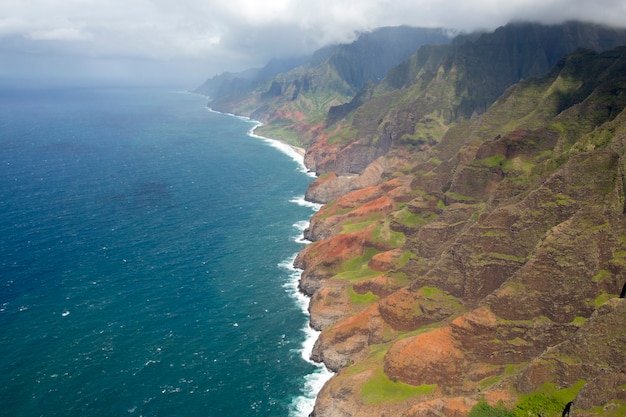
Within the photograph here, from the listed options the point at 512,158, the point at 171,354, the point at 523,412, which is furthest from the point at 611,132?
the point at 171,354

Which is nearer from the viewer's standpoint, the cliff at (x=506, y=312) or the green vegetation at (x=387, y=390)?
the cliff at (x=506, y=312)

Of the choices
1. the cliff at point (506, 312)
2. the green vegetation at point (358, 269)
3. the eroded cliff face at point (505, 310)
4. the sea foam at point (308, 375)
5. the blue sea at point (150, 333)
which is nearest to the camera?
the cliff at point (506, 312)

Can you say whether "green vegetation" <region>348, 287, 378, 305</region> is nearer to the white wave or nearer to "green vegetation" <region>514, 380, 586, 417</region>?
the white wave

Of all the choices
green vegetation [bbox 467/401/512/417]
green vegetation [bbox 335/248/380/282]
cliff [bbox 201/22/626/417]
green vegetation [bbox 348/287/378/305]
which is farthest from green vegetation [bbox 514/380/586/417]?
green vegetation [bbox 335/248/380/282]

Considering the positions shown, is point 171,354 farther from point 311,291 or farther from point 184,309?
point 311,291

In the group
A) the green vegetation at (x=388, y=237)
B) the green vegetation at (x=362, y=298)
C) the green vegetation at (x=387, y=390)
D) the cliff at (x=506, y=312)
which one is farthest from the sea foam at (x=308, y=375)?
the green vegetation at (x=388, y=237)

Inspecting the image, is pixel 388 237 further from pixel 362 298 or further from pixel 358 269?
pixel 362 298

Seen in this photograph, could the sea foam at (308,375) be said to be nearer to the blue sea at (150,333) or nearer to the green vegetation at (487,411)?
the blue sea at (150,333)

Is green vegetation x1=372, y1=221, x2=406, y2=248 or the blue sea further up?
green vegetation x1=372, y1=221, x2=406, y2=248

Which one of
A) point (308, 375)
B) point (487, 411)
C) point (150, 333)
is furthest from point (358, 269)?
point (487, 411)
